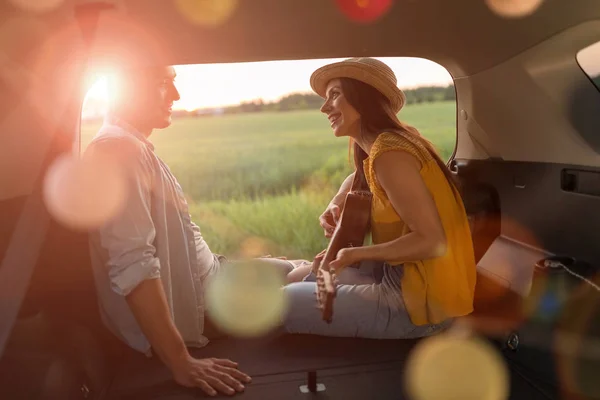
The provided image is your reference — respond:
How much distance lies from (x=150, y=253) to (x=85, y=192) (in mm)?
330

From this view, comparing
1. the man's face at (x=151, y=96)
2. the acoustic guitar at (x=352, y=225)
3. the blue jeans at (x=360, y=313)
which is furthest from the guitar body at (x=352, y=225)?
the man's face at (x=151, y=96)

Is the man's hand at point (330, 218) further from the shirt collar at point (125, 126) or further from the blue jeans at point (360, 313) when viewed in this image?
the shirt collar at point (125, 126)

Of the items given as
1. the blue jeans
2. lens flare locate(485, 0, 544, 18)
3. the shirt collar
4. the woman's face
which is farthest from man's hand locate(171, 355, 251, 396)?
lens flare locate(485, 0, 544, 18)

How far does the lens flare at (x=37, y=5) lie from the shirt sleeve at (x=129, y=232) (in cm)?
46

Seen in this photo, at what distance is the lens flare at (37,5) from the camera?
182cm

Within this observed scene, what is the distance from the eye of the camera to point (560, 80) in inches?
94.9

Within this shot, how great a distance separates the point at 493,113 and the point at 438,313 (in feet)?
3.69

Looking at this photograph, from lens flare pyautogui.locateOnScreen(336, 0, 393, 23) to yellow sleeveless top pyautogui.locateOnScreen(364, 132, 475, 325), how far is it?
19.3 inches

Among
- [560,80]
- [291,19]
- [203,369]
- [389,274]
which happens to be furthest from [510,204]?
[203,369]

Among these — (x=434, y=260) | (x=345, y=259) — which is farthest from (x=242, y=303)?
(x=434, y=260)

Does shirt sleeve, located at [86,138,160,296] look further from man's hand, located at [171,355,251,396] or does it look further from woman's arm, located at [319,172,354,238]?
woman's arm, located at [319,172,354,238]

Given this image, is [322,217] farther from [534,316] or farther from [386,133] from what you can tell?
[534,316]

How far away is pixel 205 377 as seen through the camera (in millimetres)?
2049

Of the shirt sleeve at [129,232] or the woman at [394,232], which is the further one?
the woman at [394,232]
